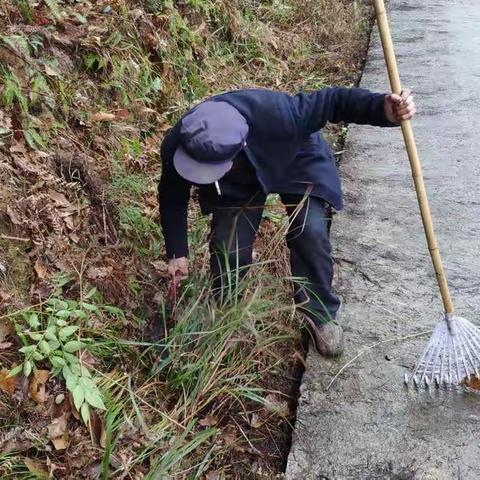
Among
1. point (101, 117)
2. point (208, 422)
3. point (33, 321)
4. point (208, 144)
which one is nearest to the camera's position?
point (208, 144)

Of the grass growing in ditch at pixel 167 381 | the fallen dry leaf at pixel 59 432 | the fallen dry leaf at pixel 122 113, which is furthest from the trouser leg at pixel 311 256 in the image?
the fallen dry leaf at pixel 122 113

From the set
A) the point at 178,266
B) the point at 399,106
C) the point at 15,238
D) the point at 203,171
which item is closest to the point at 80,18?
the point at 15,238

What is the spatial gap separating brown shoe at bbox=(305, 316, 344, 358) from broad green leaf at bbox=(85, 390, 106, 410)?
3.61ft

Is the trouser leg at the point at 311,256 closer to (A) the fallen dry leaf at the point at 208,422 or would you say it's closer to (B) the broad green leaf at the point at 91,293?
(A) the fallen dry leaf at the point at 208,422

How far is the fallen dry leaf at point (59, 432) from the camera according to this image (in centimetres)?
260

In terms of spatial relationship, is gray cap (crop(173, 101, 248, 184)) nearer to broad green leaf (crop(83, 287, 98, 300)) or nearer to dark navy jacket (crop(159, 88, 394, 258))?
dark navy jacket (crop(159, 88, 394, 258))

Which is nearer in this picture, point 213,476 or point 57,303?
point 213,476

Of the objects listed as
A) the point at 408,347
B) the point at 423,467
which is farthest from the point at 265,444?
the point at 408,347

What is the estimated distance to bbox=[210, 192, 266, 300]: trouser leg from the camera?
306 centimetres

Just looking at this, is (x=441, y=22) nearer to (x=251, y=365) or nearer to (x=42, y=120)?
(x=42, y=120)

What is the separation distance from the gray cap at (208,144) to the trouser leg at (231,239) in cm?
51

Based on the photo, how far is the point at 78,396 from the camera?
8.71 ft

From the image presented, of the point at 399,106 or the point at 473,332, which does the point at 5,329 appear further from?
the point at 473,332

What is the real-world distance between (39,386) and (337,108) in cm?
173
